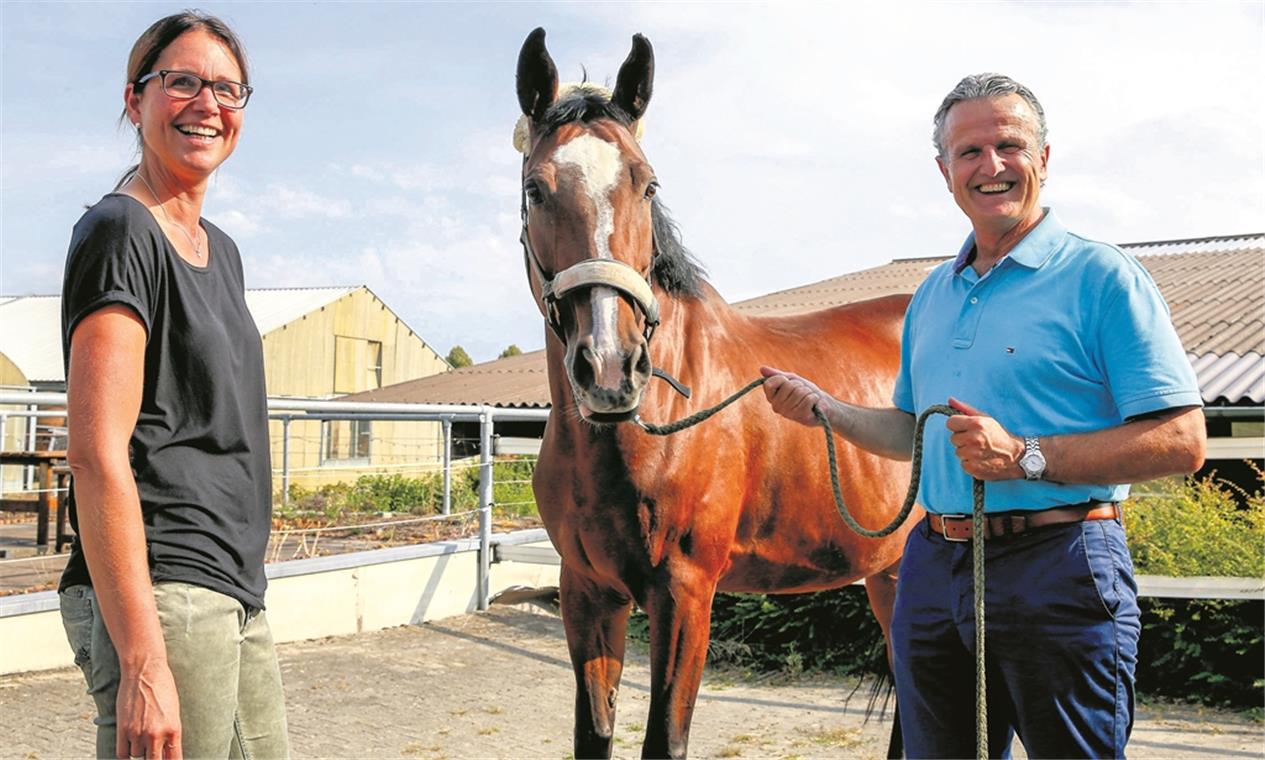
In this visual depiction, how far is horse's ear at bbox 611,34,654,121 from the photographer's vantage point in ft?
8.76

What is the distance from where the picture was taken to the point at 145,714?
4.54 feet

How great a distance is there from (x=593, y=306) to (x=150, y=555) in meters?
→ 1.08

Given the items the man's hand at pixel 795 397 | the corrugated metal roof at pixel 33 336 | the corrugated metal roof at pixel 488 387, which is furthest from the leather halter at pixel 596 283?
the corrugated metal roof at pixel 33 336

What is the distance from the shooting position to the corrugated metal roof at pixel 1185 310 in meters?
8.84

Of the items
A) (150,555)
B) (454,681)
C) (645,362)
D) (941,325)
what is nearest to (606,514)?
(645,362)

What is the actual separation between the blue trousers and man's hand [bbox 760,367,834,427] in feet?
1.61

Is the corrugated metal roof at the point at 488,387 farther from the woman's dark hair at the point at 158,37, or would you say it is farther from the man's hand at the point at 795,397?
the woman's dark hair at the point at 158,37

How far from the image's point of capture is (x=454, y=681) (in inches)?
215

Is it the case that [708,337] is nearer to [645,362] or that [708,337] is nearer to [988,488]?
[645,362]

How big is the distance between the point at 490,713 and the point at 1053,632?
145 inches

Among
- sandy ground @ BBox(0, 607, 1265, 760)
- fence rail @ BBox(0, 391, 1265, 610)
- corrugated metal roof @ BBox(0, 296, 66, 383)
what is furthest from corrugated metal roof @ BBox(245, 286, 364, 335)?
sandy ground @ BBox(0, 607, 1265, 760)

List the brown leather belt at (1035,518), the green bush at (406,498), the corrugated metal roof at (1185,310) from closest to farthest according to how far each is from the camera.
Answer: the brown leather belt at (1035,518)
the corrugated metal roof at (1185,310)
the green bush at (406,498)

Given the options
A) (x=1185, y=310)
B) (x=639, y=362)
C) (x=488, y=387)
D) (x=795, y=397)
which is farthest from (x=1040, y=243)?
(x=488, y=387)

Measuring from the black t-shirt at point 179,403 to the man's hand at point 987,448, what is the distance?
125 cm
